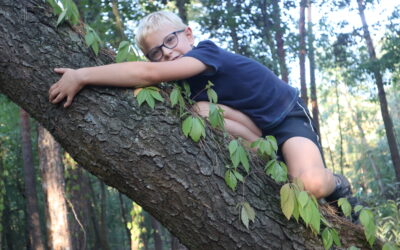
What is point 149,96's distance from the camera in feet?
7.11

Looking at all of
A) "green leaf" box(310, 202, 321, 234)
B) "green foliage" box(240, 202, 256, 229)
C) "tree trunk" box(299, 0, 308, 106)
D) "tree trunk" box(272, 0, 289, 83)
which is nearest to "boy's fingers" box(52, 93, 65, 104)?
"green foliage" box(240, 202, 256, 229)

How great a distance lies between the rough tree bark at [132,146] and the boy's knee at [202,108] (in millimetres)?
278

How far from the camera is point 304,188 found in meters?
2.43

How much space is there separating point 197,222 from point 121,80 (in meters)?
0.69

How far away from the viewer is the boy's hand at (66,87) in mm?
2037

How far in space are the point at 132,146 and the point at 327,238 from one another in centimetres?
97

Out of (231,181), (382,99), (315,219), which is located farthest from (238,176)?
(382,99)

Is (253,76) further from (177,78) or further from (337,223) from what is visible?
(337,223)

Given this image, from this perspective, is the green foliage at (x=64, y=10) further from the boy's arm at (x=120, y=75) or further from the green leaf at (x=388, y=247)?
the green leaf at (x=388, y=247)

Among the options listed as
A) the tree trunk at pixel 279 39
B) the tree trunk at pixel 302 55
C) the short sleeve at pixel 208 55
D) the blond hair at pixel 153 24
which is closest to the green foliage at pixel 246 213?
the short sleeve at pixel 208 55

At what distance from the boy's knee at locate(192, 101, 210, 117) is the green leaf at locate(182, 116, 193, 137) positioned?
28 cm

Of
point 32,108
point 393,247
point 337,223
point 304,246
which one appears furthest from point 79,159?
point 393,247

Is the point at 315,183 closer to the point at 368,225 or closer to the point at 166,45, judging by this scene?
the point at 368,225

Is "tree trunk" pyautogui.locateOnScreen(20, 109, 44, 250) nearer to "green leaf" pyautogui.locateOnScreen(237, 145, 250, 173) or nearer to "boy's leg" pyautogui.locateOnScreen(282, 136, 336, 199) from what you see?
"boy's leg" pyautogui.locateOnScreen(282, 136, 336, 199)
